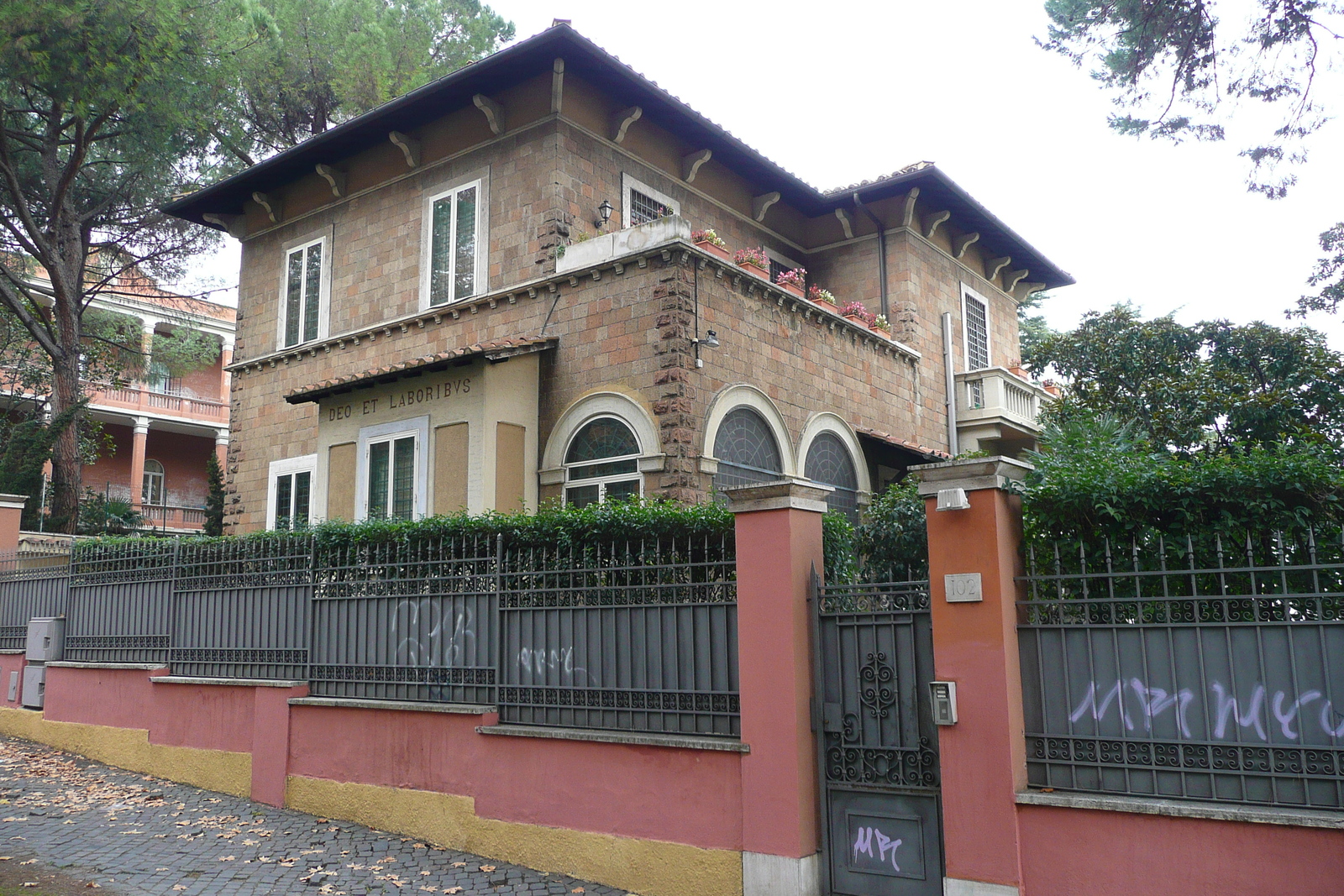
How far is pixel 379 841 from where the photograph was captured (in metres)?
7.84

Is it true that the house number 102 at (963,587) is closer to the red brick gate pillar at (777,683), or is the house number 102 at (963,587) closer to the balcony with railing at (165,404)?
the red brick gate pillar at (777,683)

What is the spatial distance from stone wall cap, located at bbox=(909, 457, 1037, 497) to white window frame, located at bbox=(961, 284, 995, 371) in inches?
487

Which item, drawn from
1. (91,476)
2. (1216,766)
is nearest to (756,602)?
(1216,766)

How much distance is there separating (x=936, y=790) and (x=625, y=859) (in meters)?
2.14

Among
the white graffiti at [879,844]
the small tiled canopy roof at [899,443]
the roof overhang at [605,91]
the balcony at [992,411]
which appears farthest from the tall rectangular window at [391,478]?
the balcony at [992,411]

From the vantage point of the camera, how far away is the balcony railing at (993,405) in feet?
57.8

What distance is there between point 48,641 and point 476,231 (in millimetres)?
7569

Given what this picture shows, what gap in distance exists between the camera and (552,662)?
7.52m

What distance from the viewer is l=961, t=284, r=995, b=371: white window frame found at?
742 inches

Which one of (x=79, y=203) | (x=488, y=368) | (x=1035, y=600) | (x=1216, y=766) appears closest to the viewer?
(x=1216, y=766)

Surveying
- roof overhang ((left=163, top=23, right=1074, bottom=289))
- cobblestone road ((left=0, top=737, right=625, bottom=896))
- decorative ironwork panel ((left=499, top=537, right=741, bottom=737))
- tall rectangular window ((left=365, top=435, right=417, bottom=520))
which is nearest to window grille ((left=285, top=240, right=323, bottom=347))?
roof overhang ((left=163, top=23, right=1074, bottom=289))

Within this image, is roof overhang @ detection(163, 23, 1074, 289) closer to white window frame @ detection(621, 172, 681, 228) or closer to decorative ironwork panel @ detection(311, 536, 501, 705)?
white window frame @ detection(621, 172, 681, 228)

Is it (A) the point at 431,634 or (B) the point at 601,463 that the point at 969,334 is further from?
(A) the point at 431,634

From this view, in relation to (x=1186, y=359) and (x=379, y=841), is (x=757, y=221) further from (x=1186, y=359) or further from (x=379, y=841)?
(x=379, y=841)
